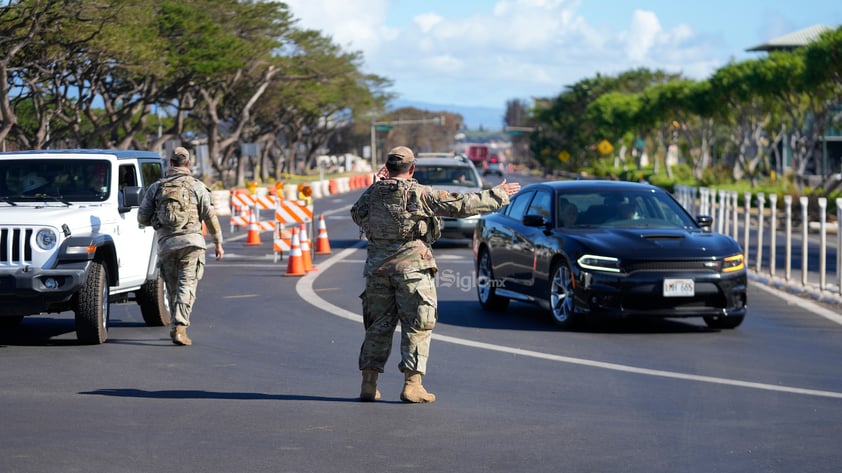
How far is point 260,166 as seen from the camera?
94875mm

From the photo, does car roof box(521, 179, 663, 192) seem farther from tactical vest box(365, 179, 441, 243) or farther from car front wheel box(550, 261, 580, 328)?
tactical vest box(365, 179, 441, 243)

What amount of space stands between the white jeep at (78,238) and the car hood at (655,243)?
4.29 metres

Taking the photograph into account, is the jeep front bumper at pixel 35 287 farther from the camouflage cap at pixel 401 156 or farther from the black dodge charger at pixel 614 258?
the black dodge charger at pixel 614 258

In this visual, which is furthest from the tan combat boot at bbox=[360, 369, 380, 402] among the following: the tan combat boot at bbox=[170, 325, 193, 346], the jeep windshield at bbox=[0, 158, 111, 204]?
the jeep windshield at bbox=[0, 158, 111, 204]

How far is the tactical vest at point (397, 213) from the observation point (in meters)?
8.49

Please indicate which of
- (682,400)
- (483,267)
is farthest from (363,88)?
(682,400)

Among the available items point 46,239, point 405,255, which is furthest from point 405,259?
point 46,239

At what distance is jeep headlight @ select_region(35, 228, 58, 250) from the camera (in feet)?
37.6

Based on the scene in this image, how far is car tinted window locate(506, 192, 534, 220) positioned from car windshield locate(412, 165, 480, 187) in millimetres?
10870

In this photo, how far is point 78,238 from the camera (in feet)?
37.8

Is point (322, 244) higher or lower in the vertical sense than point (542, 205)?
lower

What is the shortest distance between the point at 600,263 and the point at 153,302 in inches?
175

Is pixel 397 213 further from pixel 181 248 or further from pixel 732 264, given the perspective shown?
pixel 732 264

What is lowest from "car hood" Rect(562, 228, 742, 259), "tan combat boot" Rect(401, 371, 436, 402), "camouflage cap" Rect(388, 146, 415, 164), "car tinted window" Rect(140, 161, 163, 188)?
"tan combat boot" Rect(401, 371, 436, 402)
